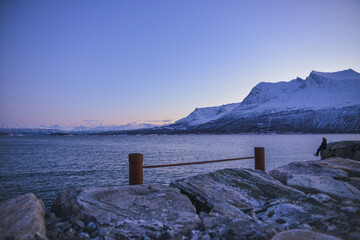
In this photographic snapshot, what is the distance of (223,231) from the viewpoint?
3420 millimetres

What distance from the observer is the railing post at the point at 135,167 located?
500 centimetres

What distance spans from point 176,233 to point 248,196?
2450 mm

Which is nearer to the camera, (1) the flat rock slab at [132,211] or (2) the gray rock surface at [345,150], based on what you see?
(1) the flat rock slab at [132,211]

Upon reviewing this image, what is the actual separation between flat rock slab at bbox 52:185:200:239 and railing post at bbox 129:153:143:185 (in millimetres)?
362

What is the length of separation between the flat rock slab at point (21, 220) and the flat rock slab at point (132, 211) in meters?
0.56

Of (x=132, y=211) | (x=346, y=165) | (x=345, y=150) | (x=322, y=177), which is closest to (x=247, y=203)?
(x=132, y=211)

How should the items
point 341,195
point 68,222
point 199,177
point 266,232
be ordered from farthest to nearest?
point 199,177 → point 341,195 → point 68,222 → point 266,232

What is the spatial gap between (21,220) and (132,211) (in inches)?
63.3

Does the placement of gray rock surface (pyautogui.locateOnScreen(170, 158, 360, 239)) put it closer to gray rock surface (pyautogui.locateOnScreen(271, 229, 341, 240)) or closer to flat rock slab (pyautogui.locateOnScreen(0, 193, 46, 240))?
gray rock surface (pyautogui.locateOnScreen(271, 229, 341, 240))

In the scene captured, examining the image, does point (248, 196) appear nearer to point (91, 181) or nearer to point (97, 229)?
point (97, 229)

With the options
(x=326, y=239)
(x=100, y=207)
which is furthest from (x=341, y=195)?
(x=100, y=207)

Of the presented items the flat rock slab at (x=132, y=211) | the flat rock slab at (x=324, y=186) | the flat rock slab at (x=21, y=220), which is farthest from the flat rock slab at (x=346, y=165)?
the flat rock slab at (x=21, y=220)

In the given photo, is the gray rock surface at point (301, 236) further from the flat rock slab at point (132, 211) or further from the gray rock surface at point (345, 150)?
the gray rock surface at point (345, 150)

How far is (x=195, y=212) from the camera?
13.3 ft
